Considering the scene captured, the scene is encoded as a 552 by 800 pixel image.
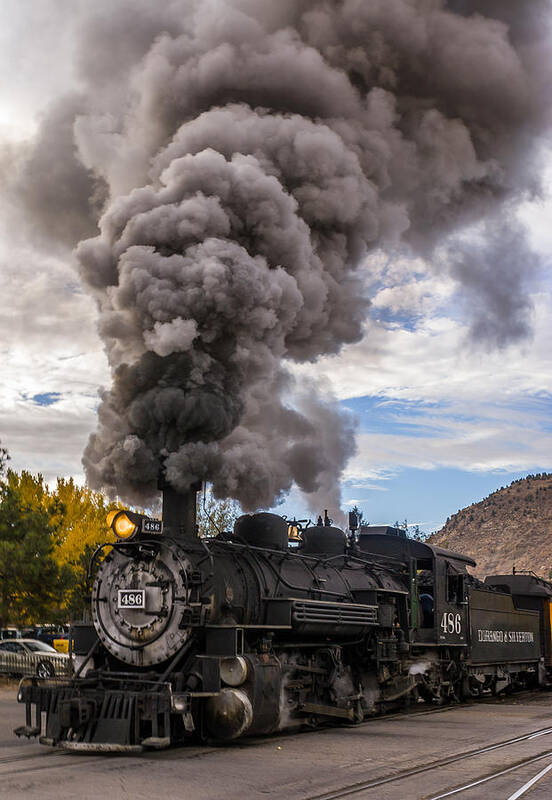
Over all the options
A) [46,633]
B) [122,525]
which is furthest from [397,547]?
[46,633]

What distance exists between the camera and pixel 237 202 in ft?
47.9

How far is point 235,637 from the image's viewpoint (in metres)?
9.45

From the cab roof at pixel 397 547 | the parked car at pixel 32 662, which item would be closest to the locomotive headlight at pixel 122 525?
the cab roof at pixel 397 547

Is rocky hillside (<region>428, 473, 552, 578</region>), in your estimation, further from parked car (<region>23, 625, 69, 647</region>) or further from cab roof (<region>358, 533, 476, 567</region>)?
cab roof (<region>358, 533, 476, 567</region>)

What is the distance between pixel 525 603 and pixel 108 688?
46.1 ft

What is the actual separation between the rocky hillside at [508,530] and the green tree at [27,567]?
58829 millimetres

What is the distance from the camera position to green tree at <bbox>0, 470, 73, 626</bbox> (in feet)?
62.4

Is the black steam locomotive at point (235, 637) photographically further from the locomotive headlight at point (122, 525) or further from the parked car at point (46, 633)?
the parked car at point (46, 633)

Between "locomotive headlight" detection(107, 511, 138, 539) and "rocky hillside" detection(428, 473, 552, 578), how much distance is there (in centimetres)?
6666

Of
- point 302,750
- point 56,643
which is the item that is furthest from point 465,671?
point 56,643

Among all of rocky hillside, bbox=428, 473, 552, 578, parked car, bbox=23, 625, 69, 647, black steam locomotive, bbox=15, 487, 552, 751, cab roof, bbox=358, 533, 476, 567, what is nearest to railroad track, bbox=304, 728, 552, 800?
black steam locomotive, bbox=15, 487, 552, 751

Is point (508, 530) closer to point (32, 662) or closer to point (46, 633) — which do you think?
point (46, 633)

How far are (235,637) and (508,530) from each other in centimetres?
7942

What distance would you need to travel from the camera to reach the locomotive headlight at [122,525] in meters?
9.88
